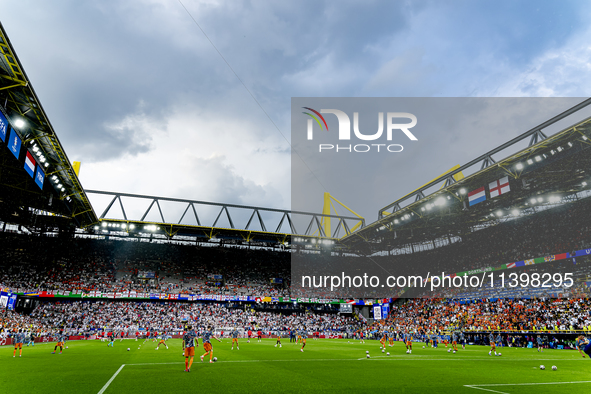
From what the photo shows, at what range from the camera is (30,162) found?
26078mm

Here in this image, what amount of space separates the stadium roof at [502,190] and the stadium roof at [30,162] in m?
34.9

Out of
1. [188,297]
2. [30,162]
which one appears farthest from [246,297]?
[30,162]

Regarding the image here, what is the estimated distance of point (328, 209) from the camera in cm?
8038

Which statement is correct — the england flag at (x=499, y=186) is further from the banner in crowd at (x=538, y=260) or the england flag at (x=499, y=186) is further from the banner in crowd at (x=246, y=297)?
the banner in crowd at (x=246, y=297)

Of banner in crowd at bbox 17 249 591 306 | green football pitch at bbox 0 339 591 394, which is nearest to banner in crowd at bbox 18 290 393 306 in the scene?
banner in crowd at bbox 17 249 591 306

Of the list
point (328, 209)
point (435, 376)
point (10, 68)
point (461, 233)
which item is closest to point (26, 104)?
point (10, 68)

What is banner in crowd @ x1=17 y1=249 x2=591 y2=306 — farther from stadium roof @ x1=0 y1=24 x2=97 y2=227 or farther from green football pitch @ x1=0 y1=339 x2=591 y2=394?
green football pitch @ x1=0 y1=339 x2=591 y2=394

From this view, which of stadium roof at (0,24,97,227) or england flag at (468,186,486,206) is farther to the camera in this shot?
england flag at (468,186,486,206)

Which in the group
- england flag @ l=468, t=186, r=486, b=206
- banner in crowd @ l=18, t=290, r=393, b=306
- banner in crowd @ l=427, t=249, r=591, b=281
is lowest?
banner in crowd @ l=18, t=290, r=393, b=306

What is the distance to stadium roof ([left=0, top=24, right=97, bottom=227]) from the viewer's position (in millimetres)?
20250

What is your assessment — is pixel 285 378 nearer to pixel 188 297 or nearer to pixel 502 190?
pixel 502 190

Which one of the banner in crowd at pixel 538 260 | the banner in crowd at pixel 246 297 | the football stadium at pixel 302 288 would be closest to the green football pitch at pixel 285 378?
the football stadium at pixel 302 288

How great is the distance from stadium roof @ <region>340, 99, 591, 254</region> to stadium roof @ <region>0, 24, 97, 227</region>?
3491 cm

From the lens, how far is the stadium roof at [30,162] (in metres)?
20.2
